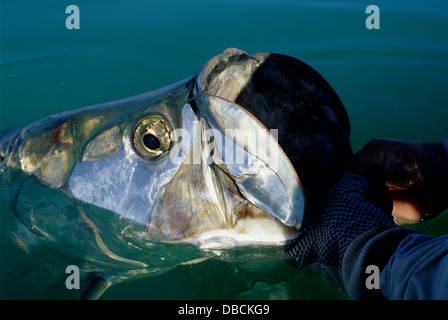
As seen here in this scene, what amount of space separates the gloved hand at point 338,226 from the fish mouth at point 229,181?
0.23 feet

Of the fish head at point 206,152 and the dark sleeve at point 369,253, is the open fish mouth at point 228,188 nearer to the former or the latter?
the fish head at point 206,152

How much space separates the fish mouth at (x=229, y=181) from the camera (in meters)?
1.35

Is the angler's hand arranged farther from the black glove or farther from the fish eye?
the fish eye

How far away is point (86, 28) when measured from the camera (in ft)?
15.7

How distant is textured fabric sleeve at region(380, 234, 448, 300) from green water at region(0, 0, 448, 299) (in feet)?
7.80

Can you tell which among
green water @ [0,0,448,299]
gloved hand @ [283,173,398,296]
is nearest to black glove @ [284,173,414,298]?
gloved hand @ [283,173,398,296]

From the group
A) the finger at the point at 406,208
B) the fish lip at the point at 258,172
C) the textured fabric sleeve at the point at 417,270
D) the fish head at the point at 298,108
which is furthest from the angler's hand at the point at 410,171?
the textured fabric sleeve at the point at 417,270

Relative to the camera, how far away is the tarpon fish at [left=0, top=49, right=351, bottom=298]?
55.9 inches

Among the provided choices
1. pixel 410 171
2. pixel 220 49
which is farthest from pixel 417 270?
pixel 220 49

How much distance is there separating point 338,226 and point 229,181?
0.39 m

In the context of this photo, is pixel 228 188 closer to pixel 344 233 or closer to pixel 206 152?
pixel 206 152

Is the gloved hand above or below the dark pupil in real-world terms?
below
